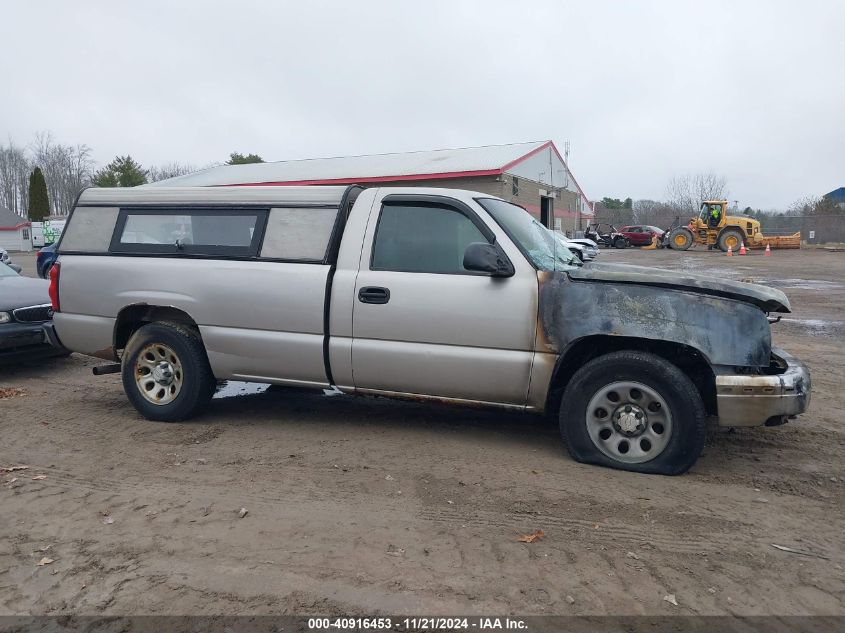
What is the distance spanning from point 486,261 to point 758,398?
1.90 metres

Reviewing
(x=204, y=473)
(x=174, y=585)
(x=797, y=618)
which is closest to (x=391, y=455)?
(x=204, y=473)

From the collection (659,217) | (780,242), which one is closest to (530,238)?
(780,242)

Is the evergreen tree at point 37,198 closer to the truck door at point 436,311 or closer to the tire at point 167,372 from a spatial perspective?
the tire at point 167,372

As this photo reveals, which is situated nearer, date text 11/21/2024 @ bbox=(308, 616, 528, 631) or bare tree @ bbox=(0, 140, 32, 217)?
date text 11/21/2024 @ bbox=(308, 616, 528, 631)

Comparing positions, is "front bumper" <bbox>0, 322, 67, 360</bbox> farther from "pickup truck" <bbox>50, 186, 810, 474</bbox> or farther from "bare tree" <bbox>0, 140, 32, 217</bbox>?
"bare tree" <bbox>0, 140, 32, 217</bbox>

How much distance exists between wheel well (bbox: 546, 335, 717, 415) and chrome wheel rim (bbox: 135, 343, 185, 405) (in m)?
3.08

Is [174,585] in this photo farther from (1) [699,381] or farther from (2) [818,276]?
(2) [818,276]

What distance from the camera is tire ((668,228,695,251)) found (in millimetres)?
34469

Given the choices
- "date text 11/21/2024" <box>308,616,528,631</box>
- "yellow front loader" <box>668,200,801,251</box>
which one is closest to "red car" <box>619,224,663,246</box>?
"yellow front loader" <box>668,200,801,251</box>

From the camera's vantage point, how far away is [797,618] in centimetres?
267

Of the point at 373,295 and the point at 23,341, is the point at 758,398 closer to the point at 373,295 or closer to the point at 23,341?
the point at 373,295

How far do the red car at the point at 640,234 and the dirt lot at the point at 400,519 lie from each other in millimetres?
34758

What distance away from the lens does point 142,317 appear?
17.9 feet

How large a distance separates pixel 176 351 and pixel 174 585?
267 centimetres
